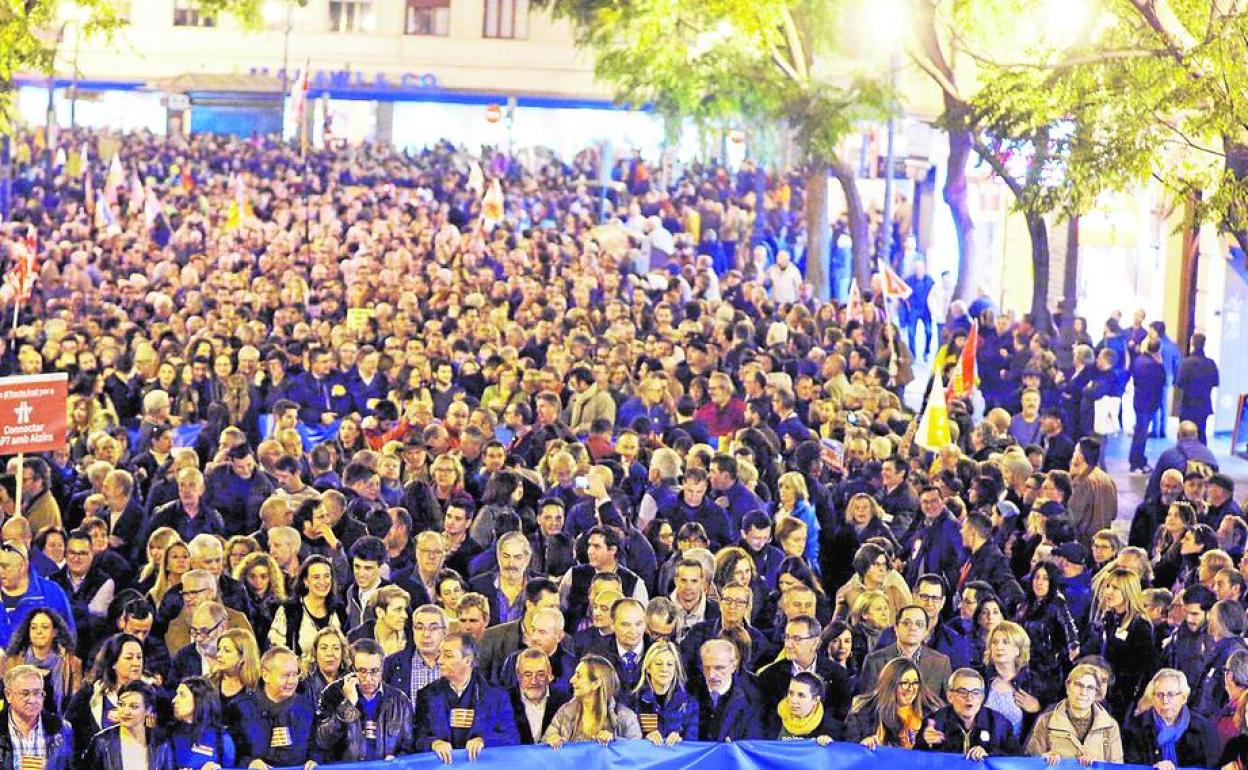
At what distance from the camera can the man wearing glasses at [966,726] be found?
10.9m

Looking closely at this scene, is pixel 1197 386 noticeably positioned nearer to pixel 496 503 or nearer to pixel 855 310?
pixel 855 310

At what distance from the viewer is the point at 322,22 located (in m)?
68.4

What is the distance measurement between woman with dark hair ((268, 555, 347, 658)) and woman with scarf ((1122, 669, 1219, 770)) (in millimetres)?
3948

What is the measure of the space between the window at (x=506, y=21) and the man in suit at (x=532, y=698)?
57478 millimetres

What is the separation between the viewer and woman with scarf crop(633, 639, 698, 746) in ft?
36.4

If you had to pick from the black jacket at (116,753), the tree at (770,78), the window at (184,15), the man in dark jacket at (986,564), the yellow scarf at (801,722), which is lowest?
the black jacket at (116,753)

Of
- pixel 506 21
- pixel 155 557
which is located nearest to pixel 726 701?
pixel 155 557

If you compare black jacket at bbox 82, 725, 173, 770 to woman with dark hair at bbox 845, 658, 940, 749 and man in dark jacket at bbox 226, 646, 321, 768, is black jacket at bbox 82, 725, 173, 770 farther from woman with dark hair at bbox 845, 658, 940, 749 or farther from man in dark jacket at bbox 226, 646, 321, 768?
woman with dark hair at bbox 845, 658, 940, 749

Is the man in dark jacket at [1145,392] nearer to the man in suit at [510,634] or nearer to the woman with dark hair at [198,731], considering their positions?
the man in suit at [510,634]

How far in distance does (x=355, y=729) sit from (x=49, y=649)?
1726 millimetres

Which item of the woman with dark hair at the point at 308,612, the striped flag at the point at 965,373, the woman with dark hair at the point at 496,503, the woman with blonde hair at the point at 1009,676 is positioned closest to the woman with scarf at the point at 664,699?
the woman with blonde hair at the point at 1009,676

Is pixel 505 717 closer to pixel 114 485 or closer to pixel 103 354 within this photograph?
pixel 114 485

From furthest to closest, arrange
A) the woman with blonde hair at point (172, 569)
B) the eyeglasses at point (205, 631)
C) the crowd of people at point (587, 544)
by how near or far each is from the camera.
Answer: the woman with blonde hair at point (172, 569)
the eyeglasses at point (205, 631)
the crowd of people at point (587, 544)

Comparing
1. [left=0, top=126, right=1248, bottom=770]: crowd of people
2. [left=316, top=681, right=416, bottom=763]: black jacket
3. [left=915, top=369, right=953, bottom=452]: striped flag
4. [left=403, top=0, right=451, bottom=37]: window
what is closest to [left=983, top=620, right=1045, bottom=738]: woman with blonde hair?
[left=0, top=126, right=1248, bottom=770]: crowd of people
